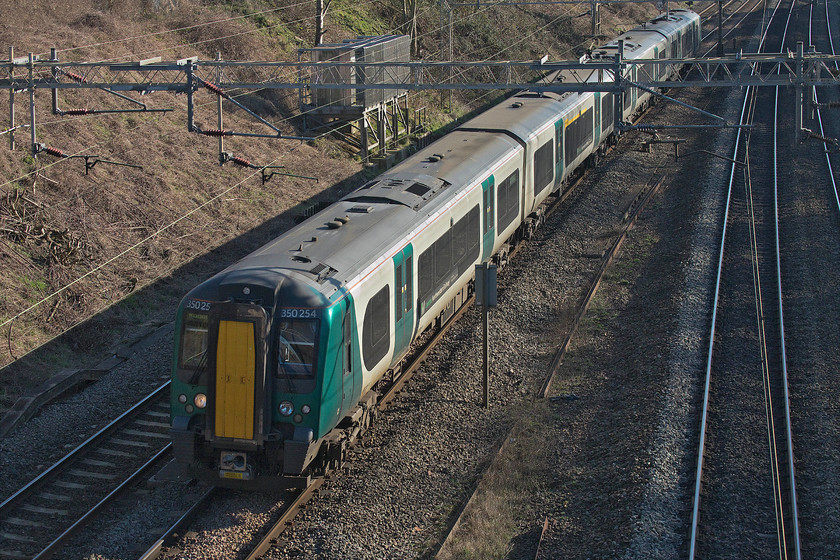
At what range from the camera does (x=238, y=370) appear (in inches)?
419

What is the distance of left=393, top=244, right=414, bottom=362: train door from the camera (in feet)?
43.3

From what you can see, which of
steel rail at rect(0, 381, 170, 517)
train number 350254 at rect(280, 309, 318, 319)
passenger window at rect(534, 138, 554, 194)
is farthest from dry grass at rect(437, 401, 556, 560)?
passenger window at rect(534, 138, 554, 194)

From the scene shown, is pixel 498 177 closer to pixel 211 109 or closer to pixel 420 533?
pixel 420 533

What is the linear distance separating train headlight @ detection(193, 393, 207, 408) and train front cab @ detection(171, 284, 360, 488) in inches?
0.5

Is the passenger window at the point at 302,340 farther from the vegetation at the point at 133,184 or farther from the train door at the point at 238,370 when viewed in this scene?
the vegetation at the point at 133,184

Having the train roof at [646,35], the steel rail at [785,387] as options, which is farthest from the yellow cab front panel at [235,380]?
the train roof at [646,35]

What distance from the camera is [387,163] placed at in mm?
31031

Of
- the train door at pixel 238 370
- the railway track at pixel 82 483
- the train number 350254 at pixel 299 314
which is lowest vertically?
the railway track at pixel 82 483

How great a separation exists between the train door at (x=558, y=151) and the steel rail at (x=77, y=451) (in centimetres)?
1211

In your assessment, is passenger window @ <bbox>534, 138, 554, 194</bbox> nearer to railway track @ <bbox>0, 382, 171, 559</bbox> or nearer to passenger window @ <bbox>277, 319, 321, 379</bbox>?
railway track @ <bbox>0, 382, 171, 559</bbox>

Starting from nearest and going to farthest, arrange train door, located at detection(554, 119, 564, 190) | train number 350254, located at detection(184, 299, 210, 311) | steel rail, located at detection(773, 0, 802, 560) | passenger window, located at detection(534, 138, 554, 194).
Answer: steel rail, located at detection(773, 0, 802, 560), train number 350254, located at detection(184, 299, 210, 311), passenger window, located at detection(534, 138, 554, 194), train door, located at detection(554, 119, 564, 190)

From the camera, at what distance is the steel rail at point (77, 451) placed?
11.5m

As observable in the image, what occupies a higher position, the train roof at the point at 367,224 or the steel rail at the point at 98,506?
the train roof at the point at 367,224

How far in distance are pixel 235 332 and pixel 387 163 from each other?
21.0 m
